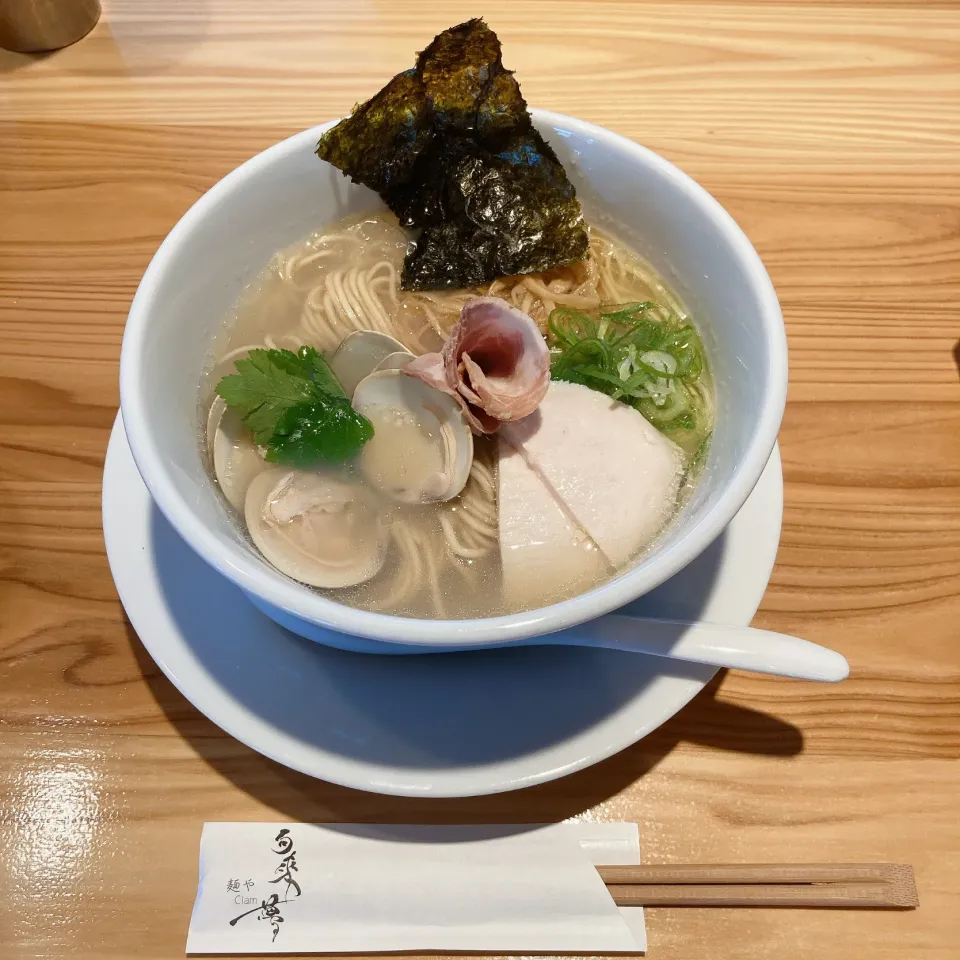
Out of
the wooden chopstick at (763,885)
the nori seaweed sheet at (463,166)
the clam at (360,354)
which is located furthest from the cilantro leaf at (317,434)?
the wooden chopstick at (763,885)

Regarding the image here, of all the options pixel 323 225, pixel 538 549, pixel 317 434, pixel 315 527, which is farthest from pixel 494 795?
pixel 323 225

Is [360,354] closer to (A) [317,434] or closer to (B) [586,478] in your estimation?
(A) [317,434]

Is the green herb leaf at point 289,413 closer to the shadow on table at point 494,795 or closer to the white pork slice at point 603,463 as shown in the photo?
the white pork slice at point 603,463

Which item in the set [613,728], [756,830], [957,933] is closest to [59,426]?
[613,728]

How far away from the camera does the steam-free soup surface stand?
1212 millimetres

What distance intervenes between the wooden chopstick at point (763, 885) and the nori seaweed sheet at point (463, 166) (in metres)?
1.11

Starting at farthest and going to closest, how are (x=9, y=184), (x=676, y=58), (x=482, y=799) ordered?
(x=676, y=58), (x=9, y=184), (x=482, y=799)

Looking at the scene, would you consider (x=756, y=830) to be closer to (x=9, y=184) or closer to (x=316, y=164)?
(x=316, y=164)

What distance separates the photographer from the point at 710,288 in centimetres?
127

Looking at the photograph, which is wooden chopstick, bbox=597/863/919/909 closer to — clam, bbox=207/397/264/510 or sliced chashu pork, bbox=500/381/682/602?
sliced chashu pork, bbox=500/381/682/602

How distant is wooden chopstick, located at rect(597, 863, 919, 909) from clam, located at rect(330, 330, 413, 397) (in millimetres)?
937

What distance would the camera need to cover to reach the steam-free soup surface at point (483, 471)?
1212mm

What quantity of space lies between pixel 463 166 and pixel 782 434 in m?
0.89

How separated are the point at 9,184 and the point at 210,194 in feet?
3.74
